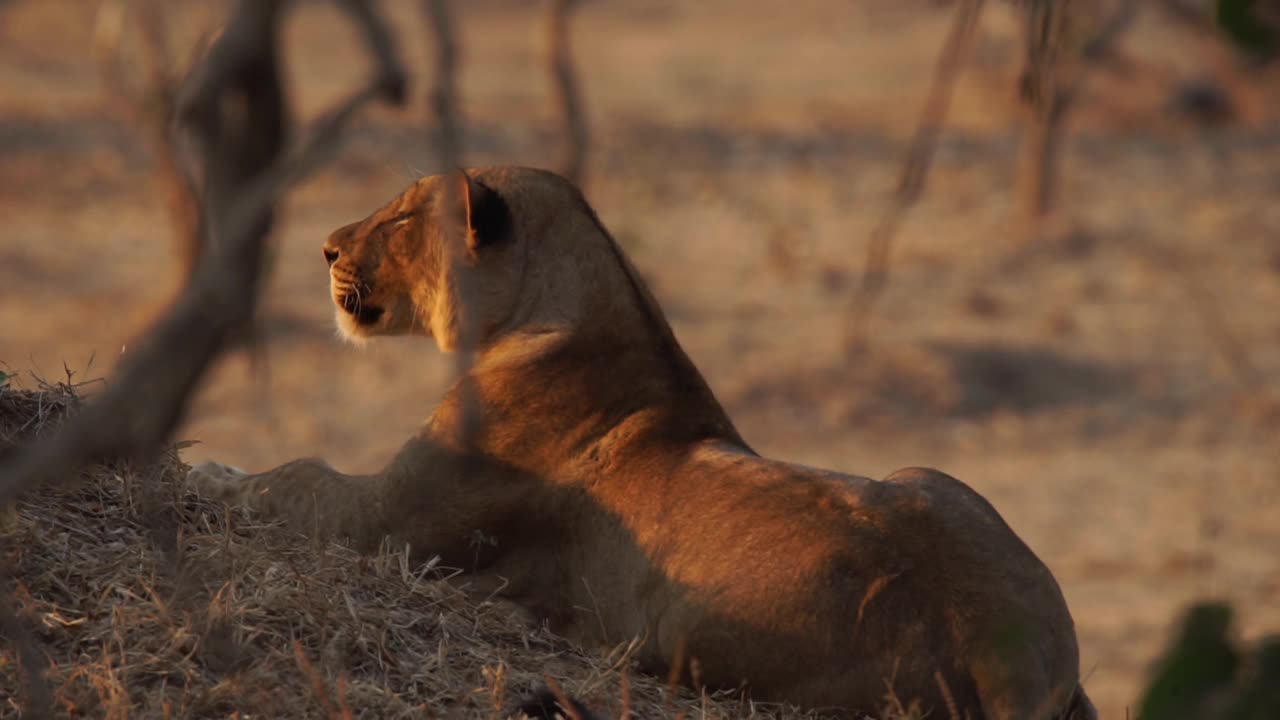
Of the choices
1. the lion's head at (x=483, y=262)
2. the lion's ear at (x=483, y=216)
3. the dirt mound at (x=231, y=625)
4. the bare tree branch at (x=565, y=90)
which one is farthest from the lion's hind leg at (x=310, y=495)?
the bare tree branch at (x=565, y=90)

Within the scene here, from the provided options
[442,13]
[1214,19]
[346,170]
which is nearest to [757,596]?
[442,13]

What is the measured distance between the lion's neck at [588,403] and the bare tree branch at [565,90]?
34.6 ft

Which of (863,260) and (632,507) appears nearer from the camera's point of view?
(632,507)

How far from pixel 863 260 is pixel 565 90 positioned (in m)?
4.44

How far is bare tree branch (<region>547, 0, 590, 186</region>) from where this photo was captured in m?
15.7

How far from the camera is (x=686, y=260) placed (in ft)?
64.5

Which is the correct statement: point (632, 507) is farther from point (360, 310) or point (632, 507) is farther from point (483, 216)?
point (360, 310)

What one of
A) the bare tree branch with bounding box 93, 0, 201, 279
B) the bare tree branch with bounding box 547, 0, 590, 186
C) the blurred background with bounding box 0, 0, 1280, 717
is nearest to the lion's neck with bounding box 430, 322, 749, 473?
the blurred background with bounding box 0, 0, 1280, 717

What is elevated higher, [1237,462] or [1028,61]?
[1028,61]

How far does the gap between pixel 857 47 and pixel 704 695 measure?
2639cm

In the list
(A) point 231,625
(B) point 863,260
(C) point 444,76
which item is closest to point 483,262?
(A) point 231,625

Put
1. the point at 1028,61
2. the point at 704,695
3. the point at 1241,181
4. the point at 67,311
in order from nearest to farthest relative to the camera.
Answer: the point at 1028,61
the point at 704,695
the point at 67,311
the point at 1241,181

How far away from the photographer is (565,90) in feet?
52.4

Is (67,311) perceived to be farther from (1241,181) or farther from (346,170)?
(1241,181)
